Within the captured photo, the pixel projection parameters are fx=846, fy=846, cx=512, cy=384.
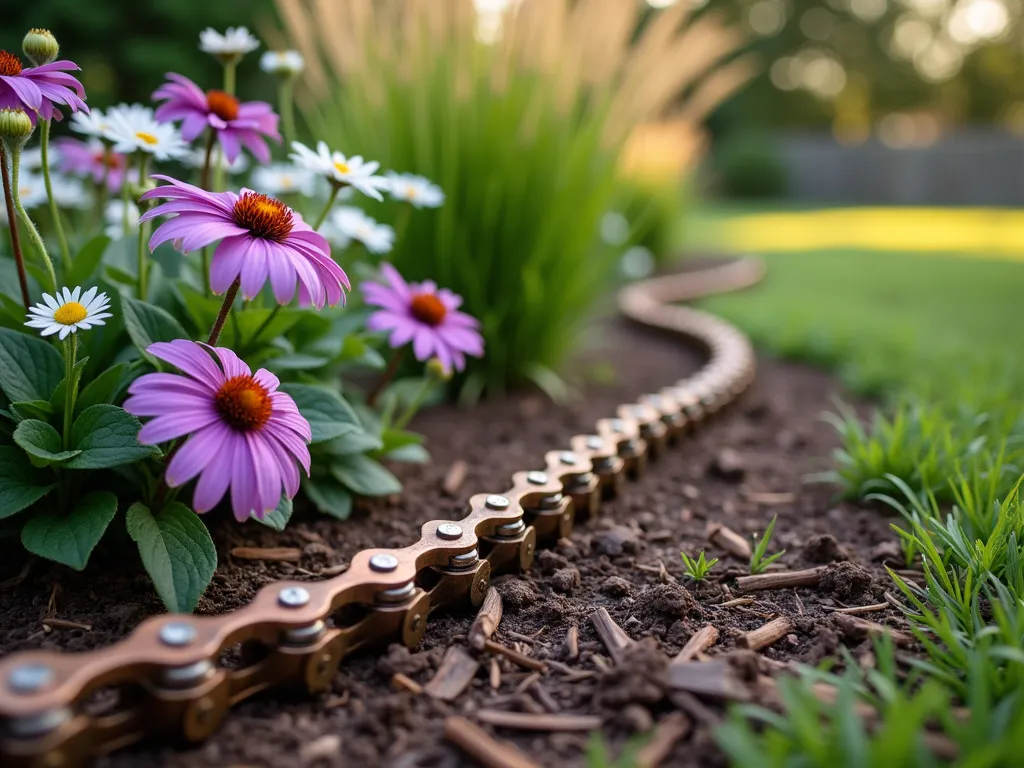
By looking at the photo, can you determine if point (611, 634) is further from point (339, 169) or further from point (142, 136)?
point (142, 136)

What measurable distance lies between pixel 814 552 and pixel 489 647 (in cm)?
76

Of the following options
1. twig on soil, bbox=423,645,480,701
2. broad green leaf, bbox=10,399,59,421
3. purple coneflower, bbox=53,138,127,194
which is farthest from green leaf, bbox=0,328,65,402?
twig on soil, bbox=423,645,480,701

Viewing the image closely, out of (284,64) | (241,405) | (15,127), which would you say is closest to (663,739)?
(241,405)

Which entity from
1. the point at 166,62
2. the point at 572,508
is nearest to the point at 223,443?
the point at 572,508

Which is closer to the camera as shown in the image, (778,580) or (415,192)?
(778,580)

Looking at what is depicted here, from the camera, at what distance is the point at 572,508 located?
1830 mm

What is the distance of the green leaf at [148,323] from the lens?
1462 mm

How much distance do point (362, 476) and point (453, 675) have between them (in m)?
0.68

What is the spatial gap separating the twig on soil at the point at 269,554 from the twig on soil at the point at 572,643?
58 centimetres

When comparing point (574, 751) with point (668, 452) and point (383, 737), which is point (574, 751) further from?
point (668, 452)

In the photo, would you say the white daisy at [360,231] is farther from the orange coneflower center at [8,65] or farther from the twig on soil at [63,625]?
the twig on soil at [63,625]

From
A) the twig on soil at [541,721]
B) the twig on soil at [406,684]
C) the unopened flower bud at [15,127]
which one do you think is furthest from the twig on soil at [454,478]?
the unopened flower bud at [15,127]

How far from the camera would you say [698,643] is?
1358mm

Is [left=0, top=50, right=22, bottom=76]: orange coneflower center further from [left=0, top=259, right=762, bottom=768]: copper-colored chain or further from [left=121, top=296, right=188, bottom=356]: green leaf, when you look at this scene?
[left=0, top=259, right=762, bottom=768]: copper-colored chain
